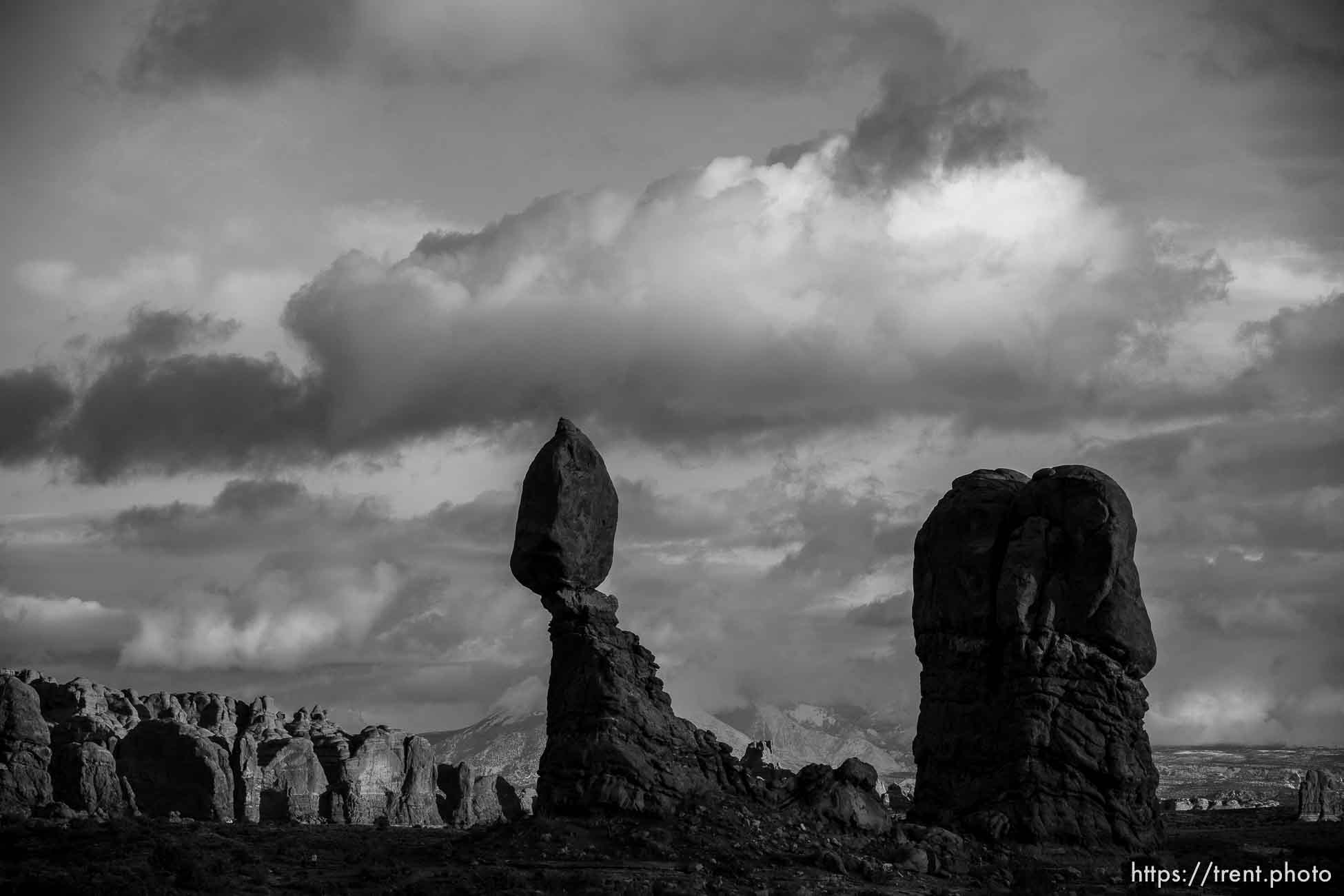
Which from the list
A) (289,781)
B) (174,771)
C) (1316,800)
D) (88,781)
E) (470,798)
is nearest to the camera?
(88,781)

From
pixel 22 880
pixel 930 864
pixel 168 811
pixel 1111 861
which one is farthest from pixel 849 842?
pixel 168 811

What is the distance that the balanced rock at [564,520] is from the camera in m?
64.8

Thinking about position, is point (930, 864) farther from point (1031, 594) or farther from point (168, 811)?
point (168, 811)

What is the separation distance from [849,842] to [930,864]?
3.20m

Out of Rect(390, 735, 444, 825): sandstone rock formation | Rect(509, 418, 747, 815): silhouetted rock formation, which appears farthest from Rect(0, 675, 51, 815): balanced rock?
Rect(509, 418, 747, 815): silhouetted rock formation

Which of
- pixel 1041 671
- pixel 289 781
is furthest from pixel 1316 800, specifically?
pixel 289 781

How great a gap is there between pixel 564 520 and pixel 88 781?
170 ft

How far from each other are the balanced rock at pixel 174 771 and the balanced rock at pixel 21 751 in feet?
49.5

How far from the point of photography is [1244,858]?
6862 cm

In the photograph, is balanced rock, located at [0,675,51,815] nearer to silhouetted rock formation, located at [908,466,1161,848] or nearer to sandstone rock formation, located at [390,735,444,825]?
sandstone rock formation, located at [390,735,444,825]

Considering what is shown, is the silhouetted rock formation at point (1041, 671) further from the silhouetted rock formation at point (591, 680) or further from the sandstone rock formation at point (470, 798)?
the sandstone rock formation at point (470, 798)

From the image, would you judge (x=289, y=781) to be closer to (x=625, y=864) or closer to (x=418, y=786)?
(x=418, y=786)

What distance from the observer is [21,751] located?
92.3 meters

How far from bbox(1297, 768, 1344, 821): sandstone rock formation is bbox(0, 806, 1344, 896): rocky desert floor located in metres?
33.6
